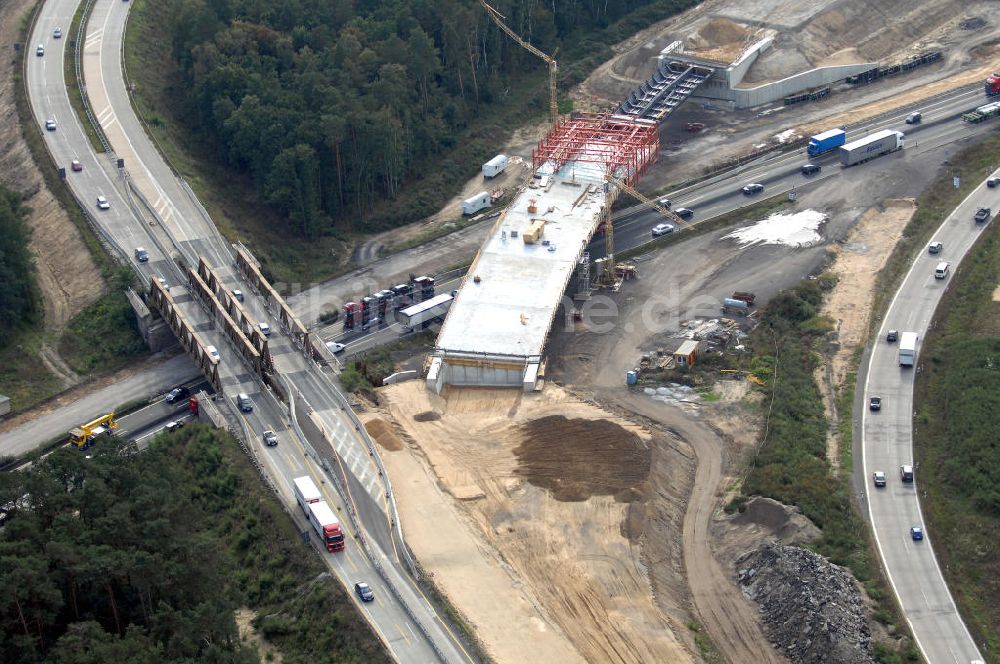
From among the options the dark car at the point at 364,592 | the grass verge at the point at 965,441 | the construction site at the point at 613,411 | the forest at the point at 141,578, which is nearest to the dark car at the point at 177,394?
the construction site at the point at 613,411

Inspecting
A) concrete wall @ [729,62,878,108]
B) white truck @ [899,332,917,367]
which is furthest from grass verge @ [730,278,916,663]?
concrete wall @ [729,62,878,108]

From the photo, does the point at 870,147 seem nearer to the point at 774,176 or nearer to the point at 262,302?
the point at 774,176

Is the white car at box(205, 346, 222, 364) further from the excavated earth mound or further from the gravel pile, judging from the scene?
the gravel pile

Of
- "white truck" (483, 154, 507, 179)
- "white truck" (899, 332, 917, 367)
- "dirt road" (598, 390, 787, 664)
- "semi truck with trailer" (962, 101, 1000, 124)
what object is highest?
"semi truck with trailer" (962, 101, 1000, 124)

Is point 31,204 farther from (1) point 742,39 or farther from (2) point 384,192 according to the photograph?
(1) point 742,39

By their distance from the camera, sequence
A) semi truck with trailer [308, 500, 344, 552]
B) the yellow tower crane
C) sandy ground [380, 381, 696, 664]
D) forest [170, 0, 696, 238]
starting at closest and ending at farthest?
1. sandy ground [380, 381, 696, 664]
2. semi truck with trailer [308, 500, 344, 552]
3. forest [170, 0, 696, 238]
4. the yellow tower crane

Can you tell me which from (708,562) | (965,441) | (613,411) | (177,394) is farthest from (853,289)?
(177,394)

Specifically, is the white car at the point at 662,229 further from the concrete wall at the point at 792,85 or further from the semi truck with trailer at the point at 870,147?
the concrete wall at the point at 792,85
